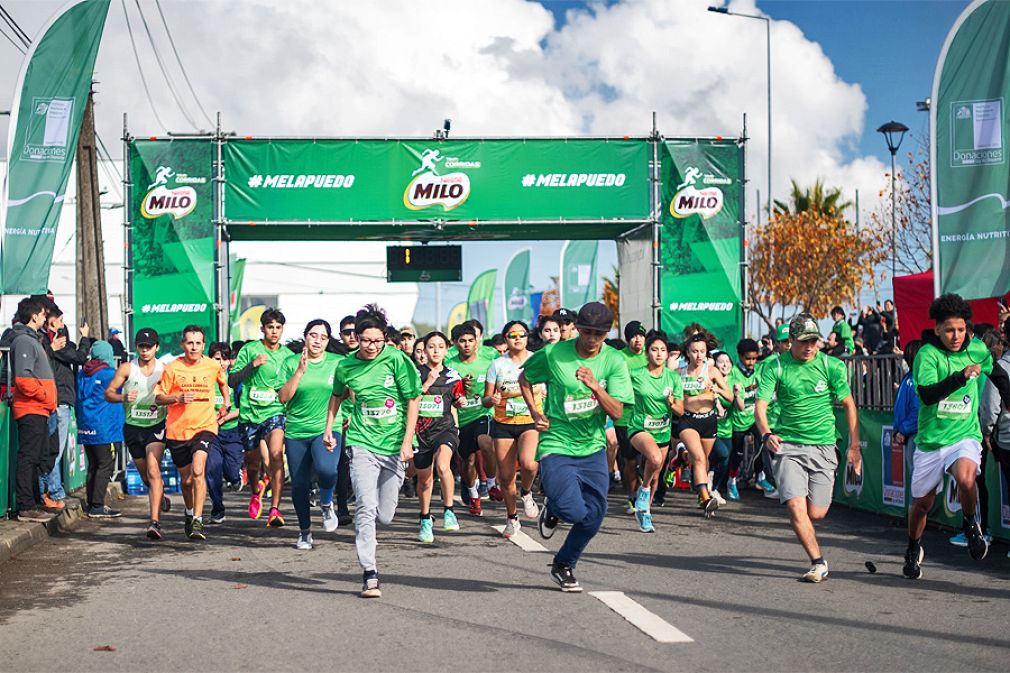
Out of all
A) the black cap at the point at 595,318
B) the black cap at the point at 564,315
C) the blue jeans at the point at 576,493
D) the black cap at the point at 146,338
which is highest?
the black cap at the point at 564,315

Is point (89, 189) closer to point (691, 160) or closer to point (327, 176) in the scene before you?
point (327, 176)

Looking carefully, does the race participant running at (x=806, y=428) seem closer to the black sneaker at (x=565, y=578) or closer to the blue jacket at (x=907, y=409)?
the black sneaker at (x=565, y=578)

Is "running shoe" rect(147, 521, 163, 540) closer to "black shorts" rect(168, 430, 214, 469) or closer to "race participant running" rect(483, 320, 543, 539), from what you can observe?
"black shorts" rect(168, 430, 214, 469)

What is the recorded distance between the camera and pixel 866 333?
2267cm

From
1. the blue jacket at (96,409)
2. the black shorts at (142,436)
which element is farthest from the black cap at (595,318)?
the blue jacket at (96,409)

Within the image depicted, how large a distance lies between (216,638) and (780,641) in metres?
3.01

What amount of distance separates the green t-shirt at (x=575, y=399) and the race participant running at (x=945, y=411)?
2.18 m

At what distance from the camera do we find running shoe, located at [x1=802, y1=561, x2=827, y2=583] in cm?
885

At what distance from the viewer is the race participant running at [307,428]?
1096cm

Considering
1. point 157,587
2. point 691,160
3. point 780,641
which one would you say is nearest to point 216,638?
point 157,587

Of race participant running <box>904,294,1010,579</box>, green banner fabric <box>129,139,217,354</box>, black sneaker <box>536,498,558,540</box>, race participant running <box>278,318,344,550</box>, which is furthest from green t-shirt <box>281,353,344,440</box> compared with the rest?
green banner fabric <box>129,139,217,354</box>

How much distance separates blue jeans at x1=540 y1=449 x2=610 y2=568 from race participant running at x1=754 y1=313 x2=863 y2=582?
1.30 m

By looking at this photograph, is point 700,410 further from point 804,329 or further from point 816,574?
point 816,574

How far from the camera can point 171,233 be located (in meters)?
21.5
